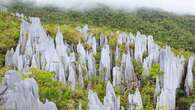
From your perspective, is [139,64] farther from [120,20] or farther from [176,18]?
[176,18]

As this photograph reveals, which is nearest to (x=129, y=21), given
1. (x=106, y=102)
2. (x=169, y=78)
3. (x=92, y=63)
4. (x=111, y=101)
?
(x=92, y=63)

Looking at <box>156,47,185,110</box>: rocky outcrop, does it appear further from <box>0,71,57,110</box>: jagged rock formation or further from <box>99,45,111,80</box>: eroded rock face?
<box>0,71,57,110</box>: jagged rock formation

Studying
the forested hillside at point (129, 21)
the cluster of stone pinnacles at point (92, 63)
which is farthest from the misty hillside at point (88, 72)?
the forested hillside at point (129, 21)

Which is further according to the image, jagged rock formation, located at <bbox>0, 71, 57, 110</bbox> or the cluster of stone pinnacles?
the cluster of stone pinnacles

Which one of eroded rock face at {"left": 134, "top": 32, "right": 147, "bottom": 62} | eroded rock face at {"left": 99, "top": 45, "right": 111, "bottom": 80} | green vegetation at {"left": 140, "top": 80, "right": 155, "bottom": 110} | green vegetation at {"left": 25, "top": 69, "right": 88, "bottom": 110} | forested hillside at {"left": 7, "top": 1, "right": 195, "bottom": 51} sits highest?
forested hillside at {"left": 7, "top": 1, "right": 195, "bottom": 51}

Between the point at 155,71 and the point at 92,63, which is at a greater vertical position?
the point at 92,63

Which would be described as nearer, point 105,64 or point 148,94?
point 148,94

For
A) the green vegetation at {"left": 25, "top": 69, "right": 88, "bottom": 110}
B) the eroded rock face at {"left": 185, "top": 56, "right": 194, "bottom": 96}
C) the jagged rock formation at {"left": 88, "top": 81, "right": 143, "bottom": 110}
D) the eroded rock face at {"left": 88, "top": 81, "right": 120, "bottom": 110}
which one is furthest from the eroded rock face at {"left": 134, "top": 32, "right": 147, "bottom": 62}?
the eroded rock face at {"left": 88, "top": 81, "right": 120, "bottom": 110}

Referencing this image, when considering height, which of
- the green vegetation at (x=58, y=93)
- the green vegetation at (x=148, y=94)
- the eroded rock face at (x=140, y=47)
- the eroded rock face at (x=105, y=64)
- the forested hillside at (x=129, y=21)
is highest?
the forested hillside at (x=129, y=21)

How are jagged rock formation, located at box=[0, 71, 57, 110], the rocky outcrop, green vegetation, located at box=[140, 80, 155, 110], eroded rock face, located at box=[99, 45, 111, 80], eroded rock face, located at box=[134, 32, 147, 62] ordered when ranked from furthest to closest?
eroded rock face, located at box=[134, 32, 147, 62]
eroded rock face, located at box=[99, 45, 111, 80]
the rocky outcrop
green vegetation, located at box=[140, 80, 155, 110]
jagged rock formation, located at box=[0, 71, 57, 110]

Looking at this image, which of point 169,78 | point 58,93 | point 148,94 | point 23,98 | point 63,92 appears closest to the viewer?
point 23,98

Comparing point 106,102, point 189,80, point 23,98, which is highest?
point 23,98

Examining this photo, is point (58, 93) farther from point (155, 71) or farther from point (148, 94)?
point (155, 71)

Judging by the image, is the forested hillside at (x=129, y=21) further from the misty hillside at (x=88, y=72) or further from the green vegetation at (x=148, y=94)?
the green vegetation at (x=148, y=94)
